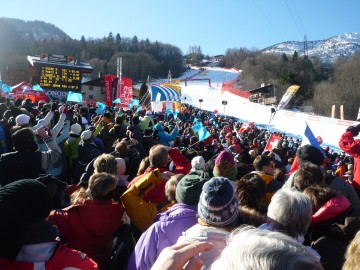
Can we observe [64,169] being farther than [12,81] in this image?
→ No

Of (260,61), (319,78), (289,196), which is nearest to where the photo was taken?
(289,196)

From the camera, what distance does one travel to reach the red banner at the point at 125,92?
21.4m

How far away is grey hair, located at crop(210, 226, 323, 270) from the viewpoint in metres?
1.05

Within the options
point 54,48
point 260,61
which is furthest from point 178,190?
point 54,48

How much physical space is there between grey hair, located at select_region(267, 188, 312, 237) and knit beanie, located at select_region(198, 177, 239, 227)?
0.40m

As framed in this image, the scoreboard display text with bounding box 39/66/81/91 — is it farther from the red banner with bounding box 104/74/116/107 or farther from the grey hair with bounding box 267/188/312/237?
the grey hair with bounding box 267/188/312/237

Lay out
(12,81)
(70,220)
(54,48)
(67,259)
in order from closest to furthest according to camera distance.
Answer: (67,259)
(70,220)
(12,81)
(54,48)

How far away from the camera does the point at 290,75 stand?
7281cm

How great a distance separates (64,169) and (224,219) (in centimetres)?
481

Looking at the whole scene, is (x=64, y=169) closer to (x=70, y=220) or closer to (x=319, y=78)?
(x=70, y=220)

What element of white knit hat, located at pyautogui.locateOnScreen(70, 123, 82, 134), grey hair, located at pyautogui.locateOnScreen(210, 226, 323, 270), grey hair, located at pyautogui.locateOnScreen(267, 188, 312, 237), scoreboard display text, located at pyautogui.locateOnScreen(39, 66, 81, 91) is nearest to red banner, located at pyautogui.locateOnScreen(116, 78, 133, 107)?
scoreboard display text, located at pyautogui.locateOnScreen(39, 66, 81, 91)

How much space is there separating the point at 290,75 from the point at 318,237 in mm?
74810

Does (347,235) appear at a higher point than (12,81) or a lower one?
higher

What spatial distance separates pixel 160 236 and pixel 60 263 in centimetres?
74
